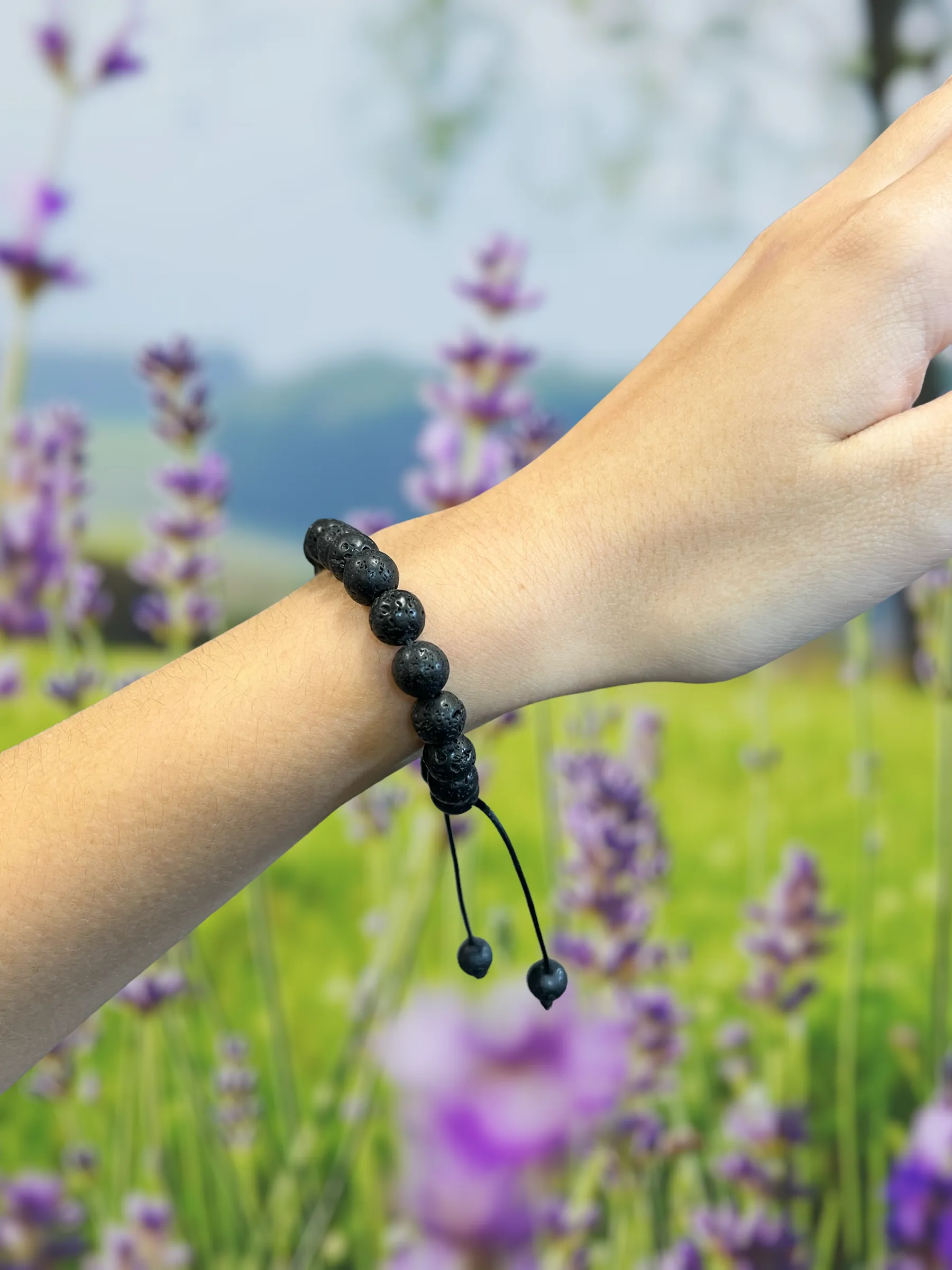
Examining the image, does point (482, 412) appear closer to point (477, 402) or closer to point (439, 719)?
point (477, 402)

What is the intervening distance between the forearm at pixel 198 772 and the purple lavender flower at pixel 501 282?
596 millimetres

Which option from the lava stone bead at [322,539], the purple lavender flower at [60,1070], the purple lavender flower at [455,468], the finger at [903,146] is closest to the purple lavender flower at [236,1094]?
the purple lavender flower at [60,1070]

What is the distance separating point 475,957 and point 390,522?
590mm

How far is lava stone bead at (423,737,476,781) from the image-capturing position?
406 millimetres

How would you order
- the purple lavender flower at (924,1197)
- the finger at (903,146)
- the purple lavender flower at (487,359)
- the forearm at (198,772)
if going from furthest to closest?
the purple lavender flower at (487,359) → the purple lavender flower at (924,1197) → the finger at (903,146) → the forearm at (198,772)

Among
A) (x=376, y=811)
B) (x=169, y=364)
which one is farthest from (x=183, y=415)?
(x=376, y=811)

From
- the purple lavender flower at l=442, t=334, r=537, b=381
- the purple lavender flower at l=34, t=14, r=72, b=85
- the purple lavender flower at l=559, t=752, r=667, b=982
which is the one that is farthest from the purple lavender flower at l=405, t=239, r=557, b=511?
the purple lavender flower at l=34, t=14, r=72, b=85

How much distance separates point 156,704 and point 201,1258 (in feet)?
2.47

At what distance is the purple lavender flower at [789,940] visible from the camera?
3.07ft

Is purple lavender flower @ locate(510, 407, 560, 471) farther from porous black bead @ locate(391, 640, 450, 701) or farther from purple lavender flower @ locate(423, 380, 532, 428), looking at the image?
porous black bead @ locate(391, 640, 450, 701)

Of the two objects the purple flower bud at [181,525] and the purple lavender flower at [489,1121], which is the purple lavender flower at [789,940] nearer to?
the purple lavender flower at [489,1121]

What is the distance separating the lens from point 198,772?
15.1 inches

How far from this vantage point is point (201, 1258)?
905mm

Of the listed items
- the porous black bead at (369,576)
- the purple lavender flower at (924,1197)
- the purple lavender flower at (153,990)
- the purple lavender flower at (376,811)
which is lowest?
the purple lavender flower at (924,1197)
